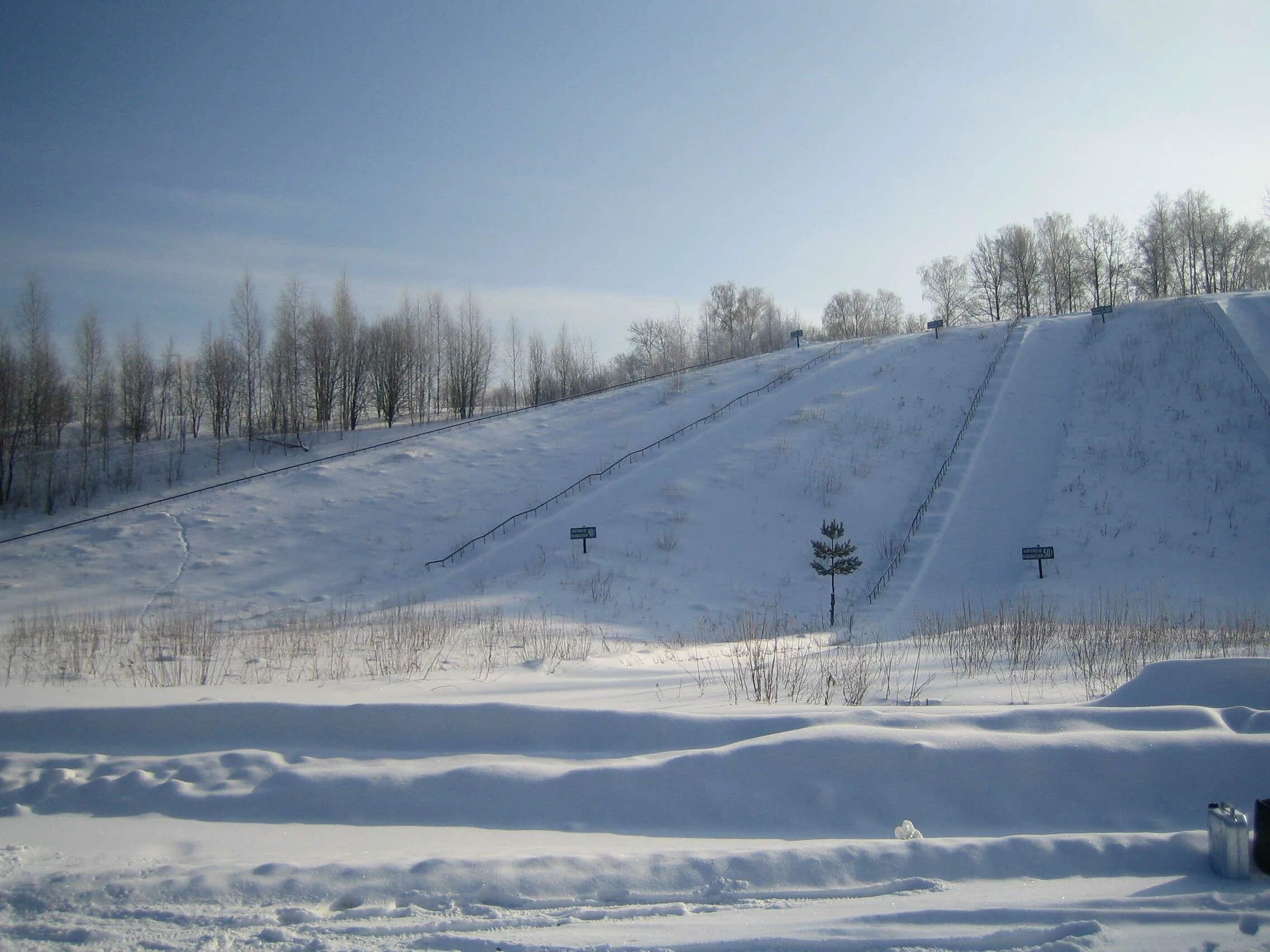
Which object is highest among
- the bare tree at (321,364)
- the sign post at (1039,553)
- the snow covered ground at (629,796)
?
the bare tree at (321,364)

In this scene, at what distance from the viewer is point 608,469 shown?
28547mm

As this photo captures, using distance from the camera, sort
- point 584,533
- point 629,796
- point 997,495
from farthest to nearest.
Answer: point 997,495
point 584,533
point 629,796

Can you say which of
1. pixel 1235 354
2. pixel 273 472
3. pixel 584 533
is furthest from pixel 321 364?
pixel 1235 354

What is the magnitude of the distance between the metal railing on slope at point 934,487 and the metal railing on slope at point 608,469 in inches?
378

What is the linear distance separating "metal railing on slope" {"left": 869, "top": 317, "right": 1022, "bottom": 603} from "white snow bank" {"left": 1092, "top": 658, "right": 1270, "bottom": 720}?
1265 cm

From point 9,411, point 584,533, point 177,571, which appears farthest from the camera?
point 9,411

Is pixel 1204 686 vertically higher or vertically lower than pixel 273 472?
lower

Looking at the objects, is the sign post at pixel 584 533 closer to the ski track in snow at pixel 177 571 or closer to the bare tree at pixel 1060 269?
the ski track in snow at pixel 177 571

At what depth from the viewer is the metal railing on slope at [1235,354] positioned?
25938 mm

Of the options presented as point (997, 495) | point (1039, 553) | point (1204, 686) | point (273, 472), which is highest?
point (273, 472)

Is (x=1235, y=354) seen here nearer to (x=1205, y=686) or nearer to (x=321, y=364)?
(x=1205, y=686)

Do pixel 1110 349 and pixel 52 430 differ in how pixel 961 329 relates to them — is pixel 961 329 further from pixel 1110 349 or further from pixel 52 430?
pixel 52 430

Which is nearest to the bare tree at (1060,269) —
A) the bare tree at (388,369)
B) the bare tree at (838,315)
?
the bare tree at (838,315)

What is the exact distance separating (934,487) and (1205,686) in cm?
1988
